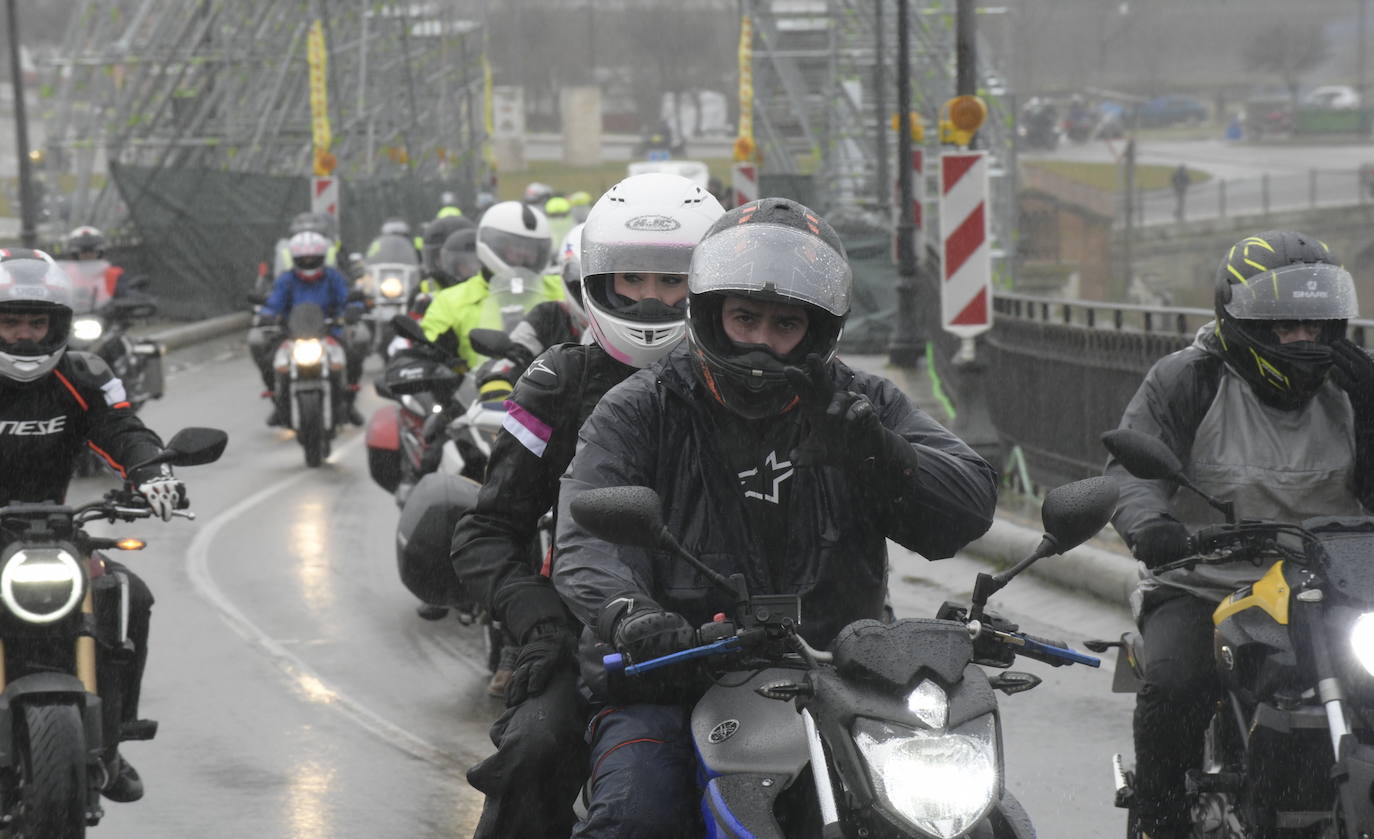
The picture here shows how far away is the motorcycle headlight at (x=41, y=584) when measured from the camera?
236 inches

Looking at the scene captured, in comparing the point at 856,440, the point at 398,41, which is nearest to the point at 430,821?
the point at 856,440

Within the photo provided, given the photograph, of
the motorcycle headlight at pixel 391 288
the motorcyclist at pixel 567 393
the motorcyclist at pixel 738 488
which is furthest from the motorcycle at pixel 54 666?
the motorcycle headlight at pixel 391 288

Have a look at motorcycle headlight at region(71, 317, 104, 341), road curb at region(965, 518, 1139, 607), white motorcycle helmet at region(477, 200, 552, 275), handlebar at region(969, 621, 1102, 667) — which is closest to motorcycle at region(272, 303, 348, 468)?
motorcycle headlight at region(71, 317, 104, 341)

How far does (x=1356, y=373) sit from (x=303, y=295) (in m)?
14.3

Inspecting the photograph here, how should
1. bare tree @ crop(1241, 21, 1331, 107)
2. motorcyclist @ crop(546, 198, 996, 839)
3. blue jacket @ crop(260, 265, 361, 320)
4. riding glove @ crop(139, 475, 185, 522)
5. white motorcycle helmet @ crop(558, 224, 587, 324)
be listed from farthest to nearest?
bare tree @ crop(1241, 21, 1331, 107), blue jacket @ crop(260, 265, 361, 320), white motorcycle helmet @ crop(558, 224, 587, 324), riding glove @ crop(139, 475, 185, 522), motorcyclist @ crop(546, 198, 996, 839)

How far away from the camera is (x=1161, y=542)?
5.30m

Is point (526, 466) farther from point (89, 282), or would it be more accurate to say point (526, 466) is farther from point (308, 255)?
point (308, 255)

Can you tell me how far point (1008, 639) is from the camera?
11.7 ft

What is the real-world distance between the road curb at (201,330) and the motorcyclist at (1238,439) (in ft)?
78.7

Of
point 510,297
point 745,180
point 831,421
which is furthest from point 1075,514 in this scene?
point 745,180

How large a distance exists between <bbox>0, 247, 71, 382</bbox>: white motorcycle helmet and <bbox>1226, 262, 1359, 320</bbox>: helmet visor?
137 inches

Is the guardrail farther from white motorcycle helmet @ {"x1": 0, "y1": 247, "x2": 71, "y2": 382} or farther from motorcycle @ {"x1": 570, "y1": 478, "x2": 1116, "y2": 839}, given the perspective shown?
motorcycle @ {"x1": 570, "y1": 478, "x2": 1116, "y2": 839}

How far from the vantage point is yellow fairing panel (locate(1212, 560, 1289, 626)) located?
4879 millimetres

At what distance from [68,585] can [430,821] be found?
5.27ft
